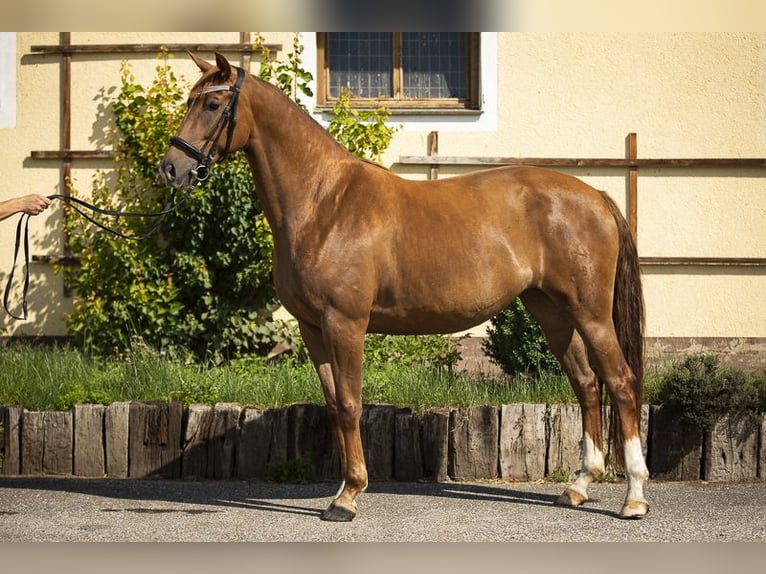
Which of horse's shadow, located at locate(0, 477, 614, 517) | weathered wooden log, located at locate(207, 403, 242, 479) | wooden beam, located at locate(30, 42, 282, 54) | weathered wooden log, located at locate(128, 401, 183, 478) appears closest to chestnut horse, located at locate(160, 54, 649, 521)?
horse's shadow, located at locate(0, 477, 614, 517)

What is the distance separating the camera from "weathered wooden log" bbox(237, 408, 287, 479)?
6879 mm

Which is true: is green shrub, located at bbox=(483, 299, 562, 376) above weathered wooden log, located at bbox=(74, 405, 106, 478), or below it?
above

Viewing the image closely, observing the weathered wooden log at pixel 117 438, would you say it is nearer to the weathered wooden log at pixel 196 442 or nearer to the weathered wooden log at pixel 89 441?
the weathered wooden log at pixel 89 441

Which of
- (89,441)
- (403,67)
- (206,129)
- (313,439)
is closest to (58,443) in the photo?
(89,441)

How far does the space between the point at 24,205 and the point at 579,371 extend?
3.54 m

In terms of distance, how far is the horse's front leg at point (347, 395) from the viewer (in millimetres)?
5648

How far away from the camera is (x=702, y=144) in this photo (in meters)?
9.99

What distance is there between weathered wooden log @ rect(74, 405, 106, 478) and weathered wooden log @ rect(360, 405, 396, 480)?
1835mm

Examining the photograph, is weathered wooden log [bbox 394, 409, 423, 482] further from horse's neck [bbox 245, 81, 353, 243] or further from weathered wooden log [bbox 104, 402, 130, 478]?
weathered wooden log [bbox 104, 402, 130, 478]

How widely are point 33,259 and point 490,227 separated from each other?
5.68 meters

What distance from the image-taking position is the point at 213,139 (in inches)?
218

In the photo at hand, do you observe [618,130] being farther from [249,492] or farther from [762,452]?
[249,492]

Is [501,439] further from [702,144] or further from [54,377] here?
[702,144]

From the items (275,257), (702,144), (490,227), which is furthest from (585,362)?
(702,144)
